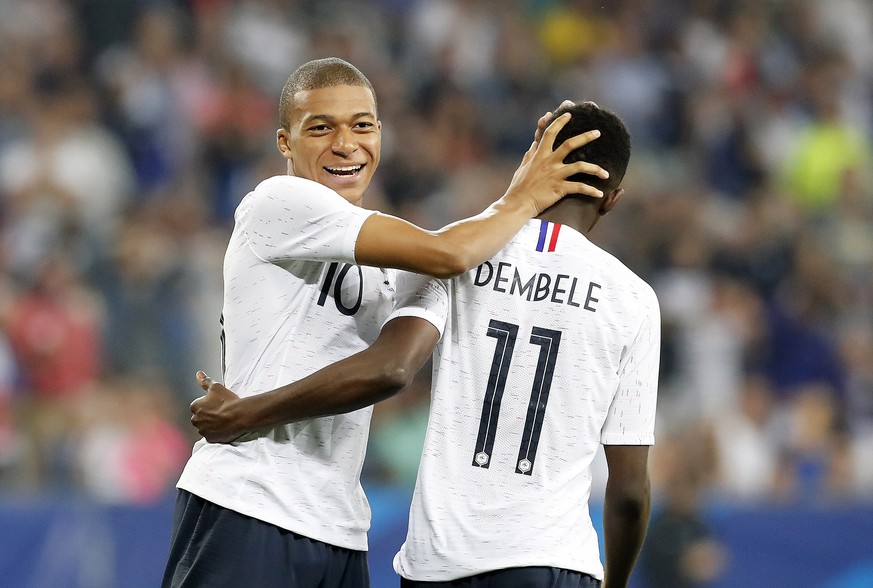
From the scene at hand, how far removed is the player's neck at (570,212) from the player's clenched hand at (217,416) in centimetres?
96

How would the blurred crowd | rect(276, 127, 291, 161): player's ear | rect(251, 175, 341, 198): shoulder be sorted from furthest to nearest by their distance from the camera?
the blurred crowd < rect(276, 127, 291, 161): player's ear < rect(251, 175, 341, 198): shoulder

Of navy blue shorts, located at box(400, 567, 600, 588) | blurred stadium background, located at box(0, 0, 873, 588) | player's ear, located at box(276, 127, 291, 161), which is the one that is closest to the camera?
navy blue shorts, located at box(400, 567, 600, 588)

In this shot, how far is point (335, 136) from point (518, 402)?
95cm

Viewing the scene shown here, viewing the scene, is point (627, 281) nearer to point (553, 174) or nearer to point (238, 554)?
point (553, 174)

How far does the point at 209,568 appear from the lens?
345 cm

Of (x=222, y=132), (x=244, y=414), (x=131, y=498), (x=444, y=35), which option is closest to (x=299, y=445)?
(x=244, y=414)

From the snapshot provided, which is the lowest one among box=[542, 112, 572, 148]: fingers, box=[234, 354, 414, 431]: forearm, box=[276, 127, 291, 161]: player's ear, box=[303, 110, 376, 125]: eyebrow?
box=[234, 354, 414, 431]: forearm

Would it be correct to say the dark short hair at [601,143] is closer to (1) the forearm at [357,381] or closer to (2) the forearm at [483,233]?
(2) the forearm at [483,233]

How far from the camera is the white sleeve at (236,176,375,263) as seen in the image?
3439 mm

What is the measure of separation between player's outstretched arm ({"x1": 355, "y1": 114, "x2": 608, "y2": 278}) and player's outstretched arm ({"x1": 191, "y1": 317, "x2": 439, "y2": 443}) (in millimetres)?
163

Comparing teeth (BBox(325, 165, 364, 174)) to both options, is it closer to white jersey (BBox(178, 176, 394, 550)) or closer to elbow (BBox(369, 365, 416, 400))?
white jersey (BBox(178, 176, 394, 550))

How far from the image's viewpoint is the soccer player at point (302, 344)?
3.43 metres

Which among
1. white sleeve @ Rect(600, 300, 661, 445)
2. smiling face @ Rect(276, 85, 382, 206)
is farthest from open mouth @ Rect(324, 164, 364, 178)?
white sleeve @ Rect(600, 300, 661, 445)

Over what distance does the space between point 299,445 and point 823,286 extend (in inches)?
282
